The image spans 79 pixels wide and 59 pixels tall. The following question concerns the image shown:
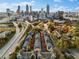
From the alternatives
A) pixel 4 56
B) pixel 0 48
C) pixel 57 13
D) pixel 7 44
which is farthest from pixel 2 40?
pixel 57 13

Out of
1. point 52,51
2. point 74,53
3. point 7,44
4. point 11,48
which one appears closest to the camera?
point 52,51

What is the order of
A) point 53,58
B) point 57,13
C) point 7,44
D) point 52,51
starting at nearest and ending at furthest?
point 53,58 → point 52,51 → point 7,44 → point 57,13

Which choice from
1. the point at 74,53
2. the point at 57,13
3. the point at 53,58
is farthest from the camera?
the point at 57,13

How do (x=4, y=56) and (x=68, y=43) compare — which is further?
(x=68, y=43)

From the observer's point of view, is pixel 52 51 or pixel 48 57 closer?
pixel 48 57

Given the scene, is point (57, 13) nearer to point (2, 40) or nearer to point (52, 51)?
point (2, 40)

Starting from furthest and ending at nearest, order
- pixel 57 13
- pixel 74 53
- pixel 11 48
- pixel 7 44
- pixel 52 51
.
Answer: pixel 57 13 → pixel 7 44 → pixel 11 48 → pixel 74 53 → pixel 52 51

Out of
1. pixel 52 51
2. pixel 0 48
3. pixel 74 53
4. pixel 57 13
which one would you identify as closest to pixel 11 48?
pixel 0 48

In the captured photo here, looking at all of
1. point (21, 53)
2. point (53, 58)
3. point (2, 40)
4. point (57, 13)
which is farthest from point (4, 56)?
point (57, 13)

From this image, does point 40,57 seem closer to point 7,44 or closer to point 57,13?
point 7,44
